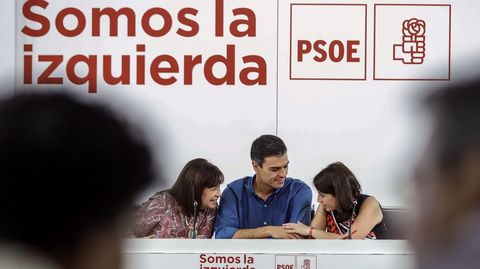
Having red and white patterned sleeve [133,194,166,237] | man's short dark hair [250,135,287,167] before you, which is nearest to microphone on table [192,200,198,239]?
red and white patterned sleeve [133,194,166,237]

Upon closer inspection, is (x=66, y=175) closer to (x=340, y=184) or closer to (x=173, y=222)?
(x=173, y=222)

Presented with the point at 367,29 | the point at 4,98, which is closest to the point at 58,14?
the point at 367,29

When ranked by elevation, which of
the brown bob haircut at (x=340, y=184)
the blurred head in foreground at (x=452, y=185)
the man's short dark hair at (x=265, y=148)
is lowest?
the brown bob haircut at (x=340, y=184)

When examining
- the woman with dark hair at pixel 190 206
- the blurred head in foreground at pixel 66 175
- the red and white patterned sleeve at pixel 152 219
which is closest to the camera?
the blurred head in foreground at pixel 66 175

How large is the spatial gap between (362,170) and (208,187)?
752 mm

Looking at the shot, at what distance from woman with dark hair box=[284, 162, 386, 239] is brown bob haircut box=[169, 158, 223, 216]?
0.42 metres

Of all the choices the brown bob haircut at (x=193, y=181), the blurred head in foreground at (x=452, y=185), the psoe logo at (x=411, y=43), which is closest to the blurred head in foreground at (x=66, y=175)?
the blurred head in foreground at (x=452, y=185)

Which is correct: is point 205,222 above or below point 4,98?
below

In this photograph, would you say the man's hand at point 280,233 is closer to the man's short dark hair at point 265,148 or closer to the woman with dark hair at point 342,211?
the woman with dark hair at point 342,211

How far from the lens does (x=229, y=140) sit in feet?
13.4

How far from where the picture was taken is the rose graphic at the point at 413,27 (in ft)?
13.5

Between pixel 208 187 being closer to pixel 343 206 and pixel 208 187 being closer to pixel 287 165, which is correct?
pixel 287 165

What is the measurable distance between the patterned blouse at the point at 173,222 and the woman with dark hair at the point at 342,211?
1.24 ft

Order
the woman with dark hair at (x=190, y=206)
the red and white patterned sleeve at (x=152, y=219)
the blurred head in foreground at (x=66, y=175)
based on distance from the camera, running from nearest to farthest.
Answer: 1. the blurred head in foreground at (x=66, y=175)
2. the red and white patterned sleeve at (x=152, y=219)
3. the woman with dark hair at (x=190, y=206)
